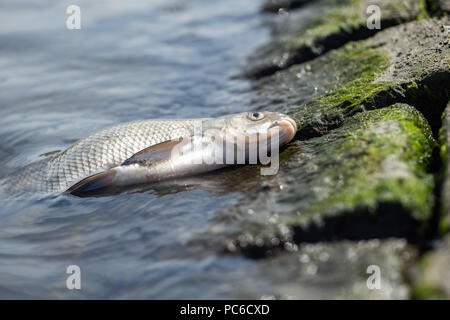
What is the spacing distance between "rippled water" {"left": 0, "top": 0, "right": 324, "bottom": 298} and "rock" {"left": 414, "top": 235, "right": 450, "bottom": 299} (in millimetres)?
976

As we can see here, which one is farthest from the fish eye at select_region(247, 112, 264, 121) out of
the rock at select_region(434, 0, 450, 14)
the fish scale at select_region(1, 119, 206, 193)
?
the rock at select_region(434, 0, 450, 14)

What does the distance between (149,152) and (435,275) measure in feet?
10.6

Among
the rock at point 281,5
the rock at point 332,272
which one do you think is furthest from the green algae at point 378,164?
the rock at point 281,5

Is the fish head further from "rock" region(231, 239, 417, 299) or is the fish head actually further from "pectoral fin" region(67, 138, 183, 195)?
"rock" region(231, 239, 417, 299)

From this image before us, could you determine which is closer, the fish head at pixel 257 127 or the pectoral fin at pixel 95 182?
the pectoral fin at pixel 95 182

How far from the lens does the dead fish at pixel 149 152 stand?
529 cm

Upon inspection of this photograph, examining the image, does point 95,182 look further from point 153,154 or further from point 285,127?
point 285,127

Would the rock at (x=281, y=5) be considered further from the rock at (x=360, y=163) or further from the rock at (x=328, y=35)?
the rock at (x=360, y=163)

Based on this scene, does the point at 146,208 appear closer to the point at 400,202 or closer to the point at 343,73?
the point at 400,202

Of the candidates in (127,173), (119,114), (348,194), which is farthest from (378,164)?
(119,114)

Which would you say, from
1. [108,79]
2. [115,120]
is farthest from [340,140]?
[108,79]

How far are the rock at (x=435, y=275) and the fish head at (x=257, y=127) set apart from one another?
100 inches

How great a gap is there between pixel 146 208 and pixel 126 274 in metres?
1.02

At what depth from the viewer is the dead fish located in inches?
208
